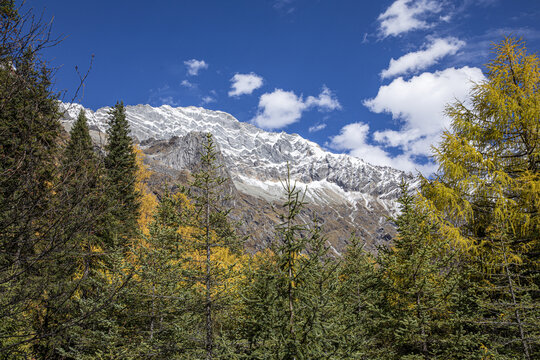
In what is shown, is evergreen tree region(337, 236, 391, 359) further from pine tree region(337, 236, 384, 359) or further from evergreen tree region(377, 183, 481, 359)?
evergreen tree region(377, 183, 481, 359)

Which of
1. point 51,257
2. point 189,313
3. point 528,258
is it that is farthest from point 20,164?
point 528,258

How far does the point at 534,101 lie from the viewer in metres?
8.10

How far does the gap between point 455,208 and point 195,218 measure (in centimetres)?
810

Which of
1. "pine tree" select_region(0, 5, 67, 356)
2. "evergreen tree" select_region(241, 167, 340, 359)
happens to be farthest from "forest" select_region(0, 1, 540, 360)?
"pine tree" select_region(0, 5, 67, 356)

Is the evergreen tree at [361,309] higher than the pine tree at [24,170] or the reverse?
the reverse

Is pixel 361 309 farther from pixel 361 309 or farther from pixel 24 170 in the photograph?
pixel 24 170

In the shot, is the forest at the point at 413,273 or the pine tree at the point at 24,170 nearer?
the pine tree at the point at 24,170

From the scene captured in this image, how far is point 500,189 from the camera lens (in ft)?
26.0

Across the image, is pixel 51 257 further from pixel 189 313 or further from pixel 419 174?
pixel 419 174

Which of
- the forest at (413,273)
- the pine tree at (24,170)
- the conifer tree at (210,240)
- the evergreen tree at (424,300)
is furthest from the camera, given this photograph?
the conifer tree at (210,240)

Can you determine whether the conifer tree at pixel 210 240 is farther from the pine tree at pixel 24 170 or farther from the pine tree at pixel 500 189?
the pine tree at pixel 500 189

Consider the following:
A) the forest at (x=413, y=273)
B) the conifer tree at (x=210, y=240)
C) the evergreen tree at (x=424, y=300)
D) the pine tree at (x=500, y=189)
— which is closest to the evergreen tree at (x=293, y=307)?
the forest at (x=413, y=273)

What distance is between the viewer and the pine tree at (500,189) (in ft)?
26.0

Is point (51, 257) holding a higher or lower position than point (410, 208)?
lower
